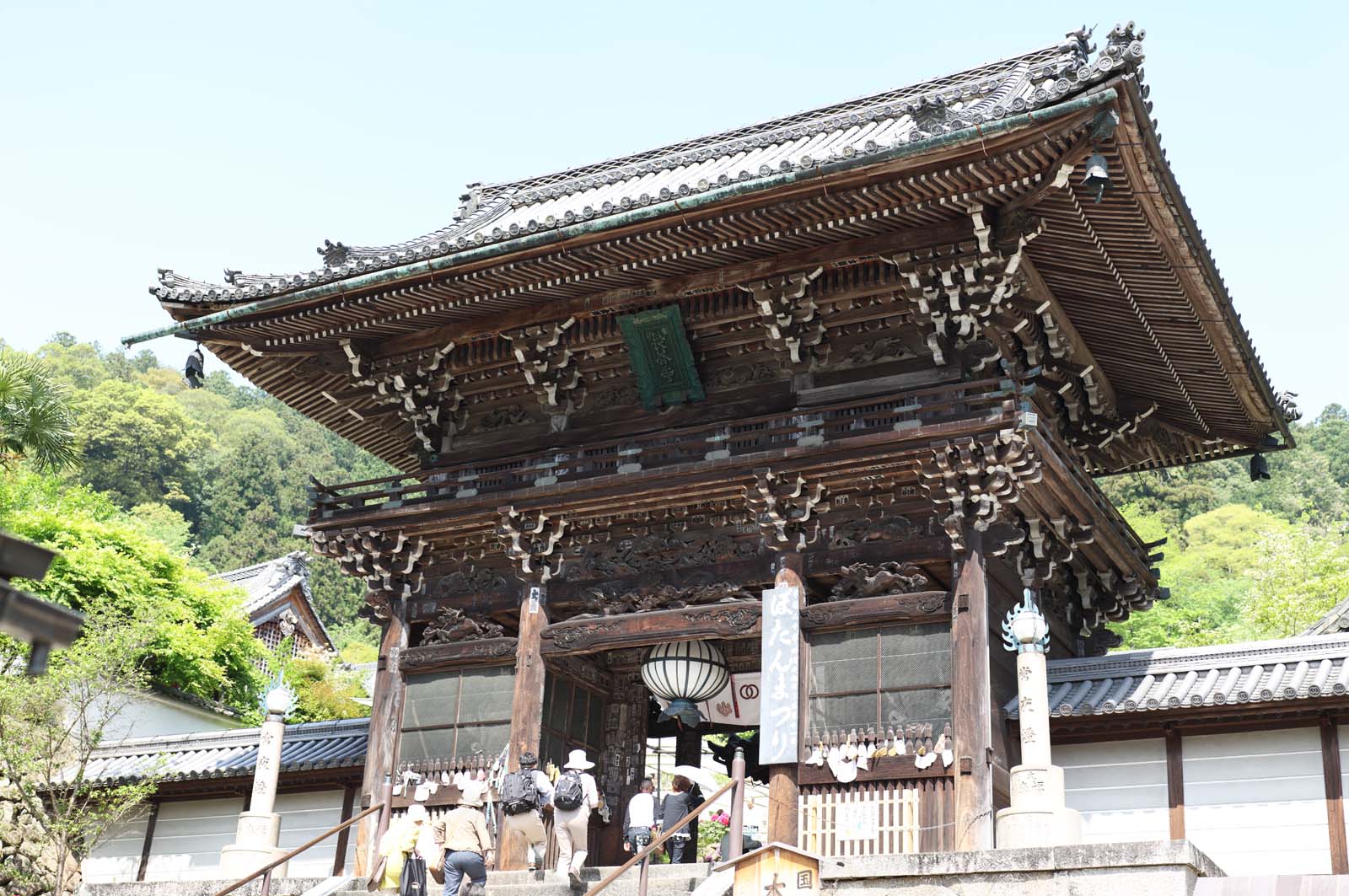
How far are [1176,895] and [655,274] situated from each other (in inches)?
298

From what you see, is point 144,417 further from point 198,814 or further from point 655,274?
point 655,274

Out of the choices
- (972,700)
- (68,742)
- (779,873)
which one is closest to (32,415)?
(68,742)

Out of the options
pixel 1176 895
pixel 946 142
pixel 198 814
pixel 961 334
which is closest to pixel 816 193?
pixel 946 142

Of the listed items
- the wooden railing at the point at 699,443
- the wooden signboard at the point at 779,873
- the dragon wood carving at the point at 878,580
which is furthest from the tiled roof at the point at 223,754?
the wooden signboard at the point at 779,873

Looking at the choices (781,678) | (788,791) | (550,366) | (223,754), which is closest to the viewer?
(788,791)

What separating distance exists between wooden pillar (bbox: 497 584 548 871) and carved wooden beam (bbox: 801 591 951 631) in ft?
9.84

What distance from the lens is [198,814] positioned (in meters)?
17.6

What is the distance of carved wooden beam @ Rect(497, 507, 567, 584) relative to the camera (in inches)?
569

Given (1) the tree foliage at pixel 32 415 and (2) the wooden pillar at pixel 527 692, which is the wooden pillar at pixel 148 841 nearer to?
(1) the tree foliage at pixel 32 415

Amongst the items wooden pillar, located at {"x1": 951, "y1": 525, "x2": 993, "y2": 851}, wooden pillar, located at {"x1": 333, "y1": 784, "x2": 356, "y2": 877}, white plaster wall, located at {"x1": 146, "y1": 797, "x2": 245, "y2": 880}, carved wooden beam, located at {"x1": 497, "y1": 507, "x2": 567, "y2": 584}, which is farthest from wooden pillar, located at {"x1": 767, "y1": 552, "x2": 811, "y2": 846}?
white plaster wall, located at {"x1": 146, "y1": 797, "x2": 245, "y2": 880}

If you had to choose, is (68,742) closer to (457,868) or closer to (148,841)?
(148,841)

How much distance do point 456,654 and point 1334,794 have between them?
28.4 feet

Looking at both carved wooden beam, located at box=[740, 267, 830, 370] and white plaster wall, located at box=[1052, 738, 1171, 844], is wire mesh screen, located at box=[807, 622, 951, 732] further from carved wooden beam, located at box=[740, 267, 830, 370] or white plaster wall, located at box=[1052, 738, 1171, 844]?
carved wooden beam, located at box=[740, 267, 830, 370]

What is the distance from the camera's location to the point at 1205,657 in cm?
1320
